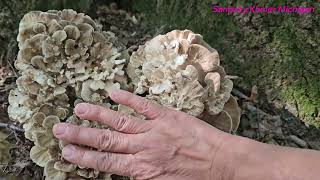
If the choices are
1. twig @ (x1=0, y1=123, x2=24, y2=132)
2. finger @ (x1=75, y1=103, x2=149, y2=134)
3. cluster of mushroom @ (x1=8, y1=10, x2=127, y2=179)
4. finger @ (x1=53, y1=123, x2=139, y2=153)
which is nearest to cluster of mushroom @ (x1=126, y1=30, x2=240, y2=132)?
cluster of mushroom @ (x1=8, y1=10, x2=127, y2=179)

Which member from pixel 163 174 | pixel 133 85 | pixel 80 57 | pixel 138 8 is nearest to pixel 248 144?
pixel 163 174

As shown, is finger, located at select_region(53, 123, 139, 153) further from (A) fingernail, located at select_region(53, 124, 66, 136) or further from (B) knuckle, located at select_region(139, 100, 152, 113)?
(B) knuckle, located at select_region(139, 100, 152, 113)

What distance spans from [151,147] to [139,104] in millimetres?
282

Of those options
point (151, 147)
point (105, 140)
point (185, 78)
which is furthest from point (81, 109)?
point (185, 78)

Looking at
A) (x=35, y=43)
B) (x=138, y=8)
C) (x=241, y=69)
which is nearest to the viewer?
(x=35, y=43)

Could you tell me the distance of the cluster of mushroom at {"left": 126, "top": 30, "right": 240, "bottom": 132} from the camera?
3055 millimetres

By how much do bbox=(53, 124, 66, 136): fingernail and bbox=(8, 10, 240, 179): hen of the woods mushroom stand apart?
200 millimetres

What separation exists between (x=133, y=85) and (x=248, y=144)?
35.7 inches

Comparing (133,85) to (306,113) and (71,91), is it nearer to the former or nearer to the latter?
(71,91)

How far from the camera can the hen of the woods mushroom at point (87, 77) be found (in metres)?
3.06

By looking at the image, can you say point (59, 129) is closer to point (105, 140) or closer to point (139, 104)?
point (105, 140)

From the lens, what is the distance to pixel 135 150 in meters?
2.81

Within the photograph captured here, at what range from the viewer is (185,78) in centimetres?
306

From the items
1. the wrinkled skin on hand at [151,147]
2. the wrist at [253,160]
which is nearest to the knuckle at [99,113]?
the wrinkled skin on hand at [151,147]
